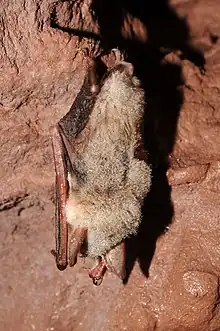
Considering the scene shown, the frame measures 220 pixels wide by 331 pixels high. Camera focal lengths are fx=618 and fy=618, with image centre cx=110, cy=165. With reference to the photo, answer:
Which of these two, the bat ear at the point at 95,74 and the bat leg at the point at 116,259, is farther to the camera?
the bat leg at the point at 116,259

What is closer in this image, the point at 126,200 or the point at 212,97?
the point at 126,200

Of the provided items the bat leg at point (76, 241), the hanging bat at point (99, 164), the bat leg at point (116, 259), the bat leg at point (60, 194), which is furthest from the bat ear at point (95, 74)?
the bat leg at point (116, 259)

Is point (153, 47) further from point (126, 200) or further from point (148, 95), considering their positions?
point (126, 200)

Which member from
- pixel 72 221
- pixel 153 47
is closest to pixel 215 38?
pixel 153 47

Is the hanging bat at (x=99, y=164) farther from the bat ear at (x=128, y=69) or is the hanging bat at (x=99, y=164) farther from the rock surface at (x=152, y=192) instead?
the rock surface at (x=152, y=192)

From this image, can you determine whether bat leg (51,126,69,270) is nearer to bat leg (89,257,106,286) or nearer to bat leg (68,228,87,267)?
bat leg (68,228,87,267)

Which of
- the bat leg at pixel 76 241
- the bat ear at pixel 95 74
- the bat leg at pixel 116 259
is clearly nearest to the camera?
the bat ear at pixel 95 74

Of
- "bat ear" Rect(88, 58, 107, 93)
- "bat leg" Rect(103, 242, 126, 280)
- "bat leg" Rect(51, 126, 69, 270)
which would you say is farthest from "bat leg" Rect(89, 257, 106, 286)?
"bat ear" Rect(88, 58, 107, 93)
